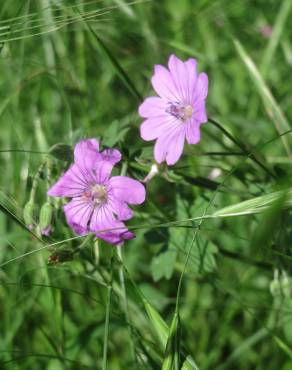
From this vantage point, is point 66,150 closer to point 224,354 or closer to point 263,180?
point 263,180

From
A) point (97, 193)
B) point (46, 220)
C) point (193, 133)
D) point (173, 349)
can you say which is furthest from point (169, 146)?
point (173, 349)

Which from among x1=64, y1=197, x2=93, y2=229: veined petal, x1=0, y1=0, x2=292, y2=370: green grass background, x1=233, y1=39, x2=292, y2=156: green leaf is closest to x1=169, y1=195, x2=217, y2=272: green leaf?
x1=0, y1=0, x2=292, y2=370: green grass background

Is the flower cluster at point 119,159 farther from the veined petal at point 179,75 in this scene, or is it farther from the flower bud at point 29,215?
the flower bud at point 29,215

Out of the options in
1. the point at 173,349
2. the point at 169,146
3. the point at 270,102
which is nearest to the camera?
the point at 173,349

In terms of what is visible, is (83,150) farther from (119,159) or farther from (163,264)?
(163,264)

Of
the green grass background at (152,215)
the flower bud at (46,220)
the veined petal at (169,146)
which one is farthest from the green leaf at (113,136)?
the flower bud at (46,220)

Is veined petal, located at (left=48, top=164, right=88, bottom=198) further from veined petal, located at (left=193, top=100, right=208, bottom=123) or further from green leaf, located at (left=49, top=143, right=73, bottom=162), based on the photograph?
veined petal, located at (left=193, top=100, right=208, bottom=123)

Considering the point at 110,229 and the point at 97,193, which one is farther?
the point at 97,193
